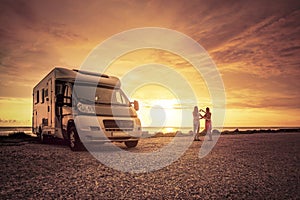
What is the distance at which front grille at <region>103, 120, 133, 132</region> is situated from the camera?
10.6 meters

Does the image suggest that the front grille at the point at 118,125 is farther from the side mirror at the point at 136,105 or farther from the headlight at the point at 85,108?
→ the side mirror at the point at 136,105

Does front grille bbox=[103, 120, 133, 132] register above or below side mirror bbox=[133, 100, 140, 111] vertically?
below

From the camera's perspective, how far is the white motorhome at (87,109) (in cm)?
1040

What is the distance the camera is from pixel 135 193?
16.0 ft

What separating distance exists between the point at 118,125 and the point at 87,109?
1290 mm

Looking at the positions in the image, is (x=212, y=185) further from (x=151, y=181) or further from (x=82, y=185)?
(x=82, y=185)

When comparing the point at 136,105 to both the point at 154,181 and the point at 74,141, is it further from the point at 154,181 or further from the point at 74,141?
the point at 154,181

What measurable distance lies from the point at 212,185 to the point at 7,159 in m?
6.29

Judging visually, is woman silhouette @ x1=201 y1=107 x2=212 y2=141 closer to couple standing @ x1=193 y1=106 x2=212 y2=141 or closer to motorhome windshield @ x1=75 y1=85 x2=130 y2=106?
couple standing @ x1=193 y1=106 x2=212 y2=141

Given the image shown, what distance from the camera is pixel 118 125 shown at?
429 inches

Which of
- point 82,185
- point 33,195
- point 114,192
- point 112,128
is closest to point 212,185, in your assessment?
point 114,192

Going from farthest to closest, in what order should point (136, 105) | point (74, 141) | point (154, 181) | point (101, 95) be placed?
point (136, 105)
point (101, 95)
point (74, 141)
point (154, 181)

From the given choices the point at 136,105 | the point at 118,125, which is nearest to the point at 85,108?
the point at 118,125

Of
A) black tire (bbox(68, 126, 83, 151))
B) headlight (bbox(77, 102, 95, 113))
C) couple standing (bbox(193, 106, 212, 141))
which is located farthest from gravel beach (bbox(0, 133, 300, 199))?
couple standing (bbox(193, 106, 212, 141))
